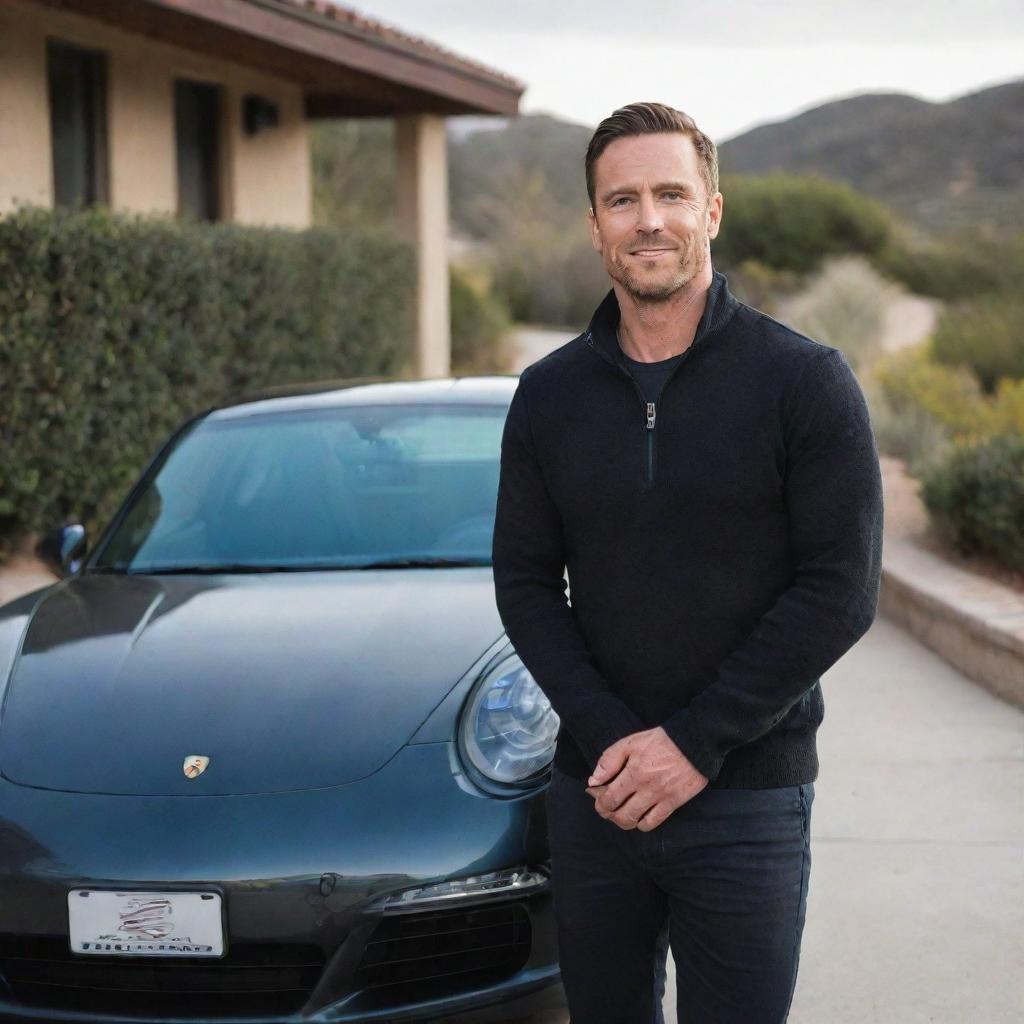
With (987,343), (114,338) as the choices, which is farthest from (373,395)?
(987,343)

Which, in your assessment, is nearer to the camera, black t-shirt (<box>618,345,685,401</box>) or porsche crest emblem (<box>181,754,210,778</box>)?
black t-shirt (<box>618,345,685,401</box>)

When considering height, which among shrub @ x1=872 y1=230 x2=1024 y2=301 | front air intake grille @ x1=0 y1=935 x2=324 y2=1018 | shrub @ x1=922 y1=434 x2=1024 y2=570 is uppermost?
shrub @ x1=872 y1=230 x2=1024 y2=301

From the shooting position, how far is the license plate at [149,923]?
109 inches

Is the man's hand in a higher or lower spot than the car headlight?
higher

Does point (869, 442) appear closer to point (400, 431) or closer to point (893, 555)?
point (400, 431)

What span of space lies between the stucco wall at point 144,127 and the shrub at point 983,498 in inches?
194

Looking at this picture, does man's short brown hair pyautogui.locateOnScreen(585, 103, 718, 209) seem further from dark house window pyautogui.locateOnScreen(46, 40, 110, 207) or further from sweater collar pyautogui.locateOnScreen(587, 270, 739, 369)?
dark house window pyautogui.locateOnScreen(46, 40, 110, 207)

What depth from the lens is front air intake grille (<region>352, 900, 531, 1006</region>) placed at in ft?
9.23

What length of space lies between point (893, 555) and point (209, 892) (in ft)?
19.2

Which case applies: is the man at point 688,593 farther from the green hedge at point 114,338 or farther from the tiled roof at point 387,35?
the tiled roof at point 387,35

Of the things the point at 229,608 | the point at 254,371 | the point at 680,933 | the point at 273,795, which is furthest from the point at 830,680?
the point at 254,371

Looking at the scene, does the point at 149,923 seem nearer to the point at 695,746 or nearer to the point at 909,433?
the point at 695,746

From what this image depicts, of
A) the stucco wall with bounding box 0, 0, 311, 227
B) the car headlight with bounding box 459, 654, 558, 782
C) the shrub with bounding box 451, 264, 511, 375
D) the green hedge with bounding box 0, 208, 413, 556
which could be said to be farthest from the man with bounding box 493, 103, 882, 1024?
the shrub with bounding box 451, 264, 511, 375

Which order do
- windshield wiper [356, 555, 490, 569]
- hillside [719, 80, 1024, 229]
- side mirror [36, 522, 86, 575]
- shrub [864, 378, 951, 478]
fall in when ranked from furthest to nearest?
hillside [719, 80, 1024, 229]
shrub [864, 378, 951, 478]
side mirror [36, 522, 86, 575]
windshield wiper [356, 555, 490, 569]
